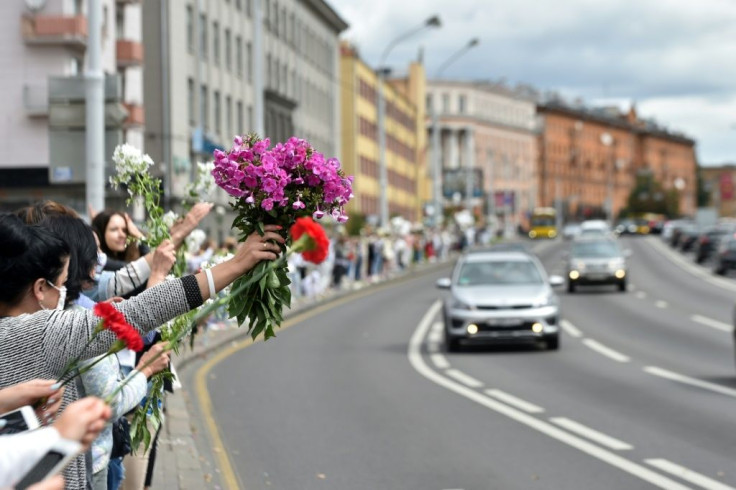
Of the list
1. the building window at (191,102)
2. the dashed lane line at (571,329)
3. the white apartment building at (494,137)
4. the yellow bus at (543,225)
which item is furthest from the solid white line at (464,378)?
the white apartment building at (494,137)

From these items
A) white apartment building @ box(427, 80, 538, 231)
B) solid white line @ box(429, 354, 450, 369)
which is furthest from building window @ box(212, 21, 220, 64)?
white apartment building @ box(427, 80, 538, 231)

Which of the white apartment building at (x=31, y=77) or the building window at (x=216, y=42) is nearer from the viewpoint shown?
the white apartment building at (x=31, y=77)

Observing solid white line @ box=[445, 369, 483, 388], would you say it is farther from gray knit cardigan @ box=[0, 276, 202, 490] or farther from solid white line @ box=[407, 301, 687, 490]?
gray knit cardigan @ box=[0, 276, 202, 490]

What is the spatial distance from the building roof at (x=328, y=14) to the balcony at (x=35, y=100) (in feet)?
132

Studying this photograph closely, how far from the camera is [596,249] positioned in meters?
45.4

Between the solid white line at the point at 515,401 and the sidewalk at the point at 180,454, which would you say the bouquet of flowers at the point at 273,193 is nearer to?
the sidewalk at the point at 180,454

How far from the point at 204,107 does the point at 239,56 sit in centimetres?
828

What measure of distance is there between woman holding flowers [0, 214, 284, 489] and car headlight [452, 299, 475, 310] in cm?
1766

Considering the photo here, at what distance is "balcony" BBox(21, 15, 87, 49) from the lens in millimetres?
46438

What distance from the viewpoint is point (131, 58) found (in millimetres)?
51812

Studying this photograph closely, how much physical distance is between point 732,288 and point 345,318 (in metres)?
19.3

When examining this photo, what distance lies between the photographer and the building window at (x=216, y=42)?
211 ft

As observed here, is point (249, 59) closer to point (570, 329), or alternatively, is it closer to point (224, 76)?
point (224, 76)

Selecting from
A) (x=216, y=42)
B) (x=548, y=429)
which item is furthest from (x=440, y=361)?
(x=216, y=42)
